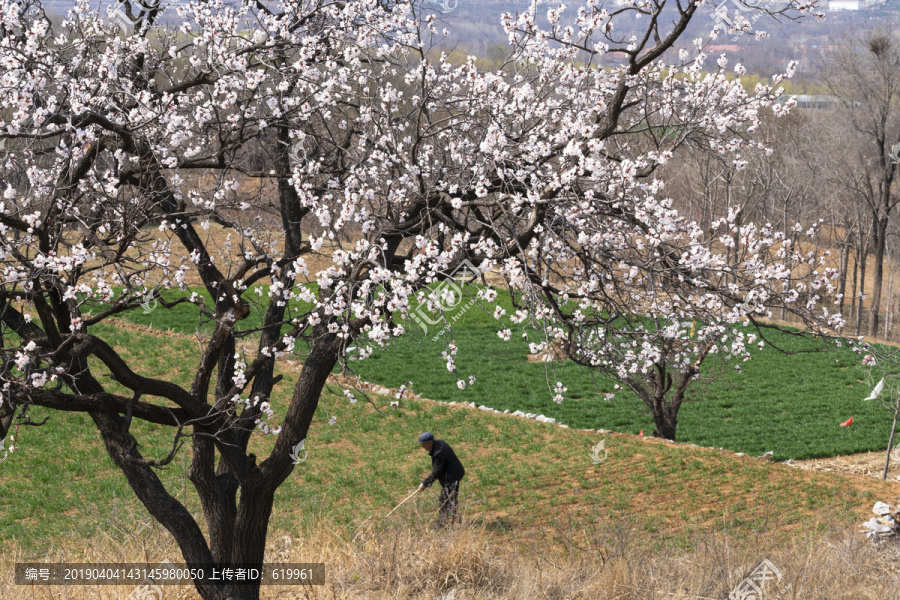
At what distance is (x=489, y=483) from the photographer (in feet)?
33.5

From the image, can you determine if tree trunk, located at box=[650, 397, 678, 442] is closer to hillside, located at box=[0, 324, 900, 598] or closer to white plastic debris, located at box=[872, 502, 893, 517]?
hillside, located at box=[0, 324, 900, 598]

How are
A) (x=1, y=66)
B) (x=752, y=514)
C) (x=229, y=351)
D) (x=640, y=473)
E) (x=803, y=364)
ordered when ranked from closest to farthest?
(x=1, y=66), (x=229, y=351), (x=752, y=514), (x=640, y=473), (x=803, y=364)

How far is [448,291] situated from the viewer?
169 inches

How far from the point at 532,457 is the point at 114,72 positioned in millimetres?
8375

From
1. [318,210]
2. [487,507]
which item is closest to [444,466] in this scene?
[487,507]

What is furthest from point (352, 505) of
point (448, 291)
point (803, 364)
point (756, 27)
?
point (803, 364)

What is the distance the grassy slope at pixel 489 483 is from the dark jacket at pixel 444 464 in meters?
0.52

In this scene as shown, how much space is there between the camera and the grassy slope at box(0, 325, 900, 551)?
29.0 ft

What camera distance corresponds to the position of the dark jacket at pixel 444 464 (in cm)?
808

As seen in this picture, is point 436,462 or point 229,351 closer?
point 229,351

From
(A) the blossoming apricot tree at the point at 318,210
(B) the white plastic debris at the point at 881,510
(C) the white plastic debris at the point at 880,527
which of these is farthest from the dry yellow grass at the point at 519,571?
(B) the white plastic debris at the point at 881,510

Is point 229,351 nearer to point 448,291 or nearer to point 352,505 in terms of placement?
point 448,291

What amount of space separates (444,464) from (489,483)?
2334mm

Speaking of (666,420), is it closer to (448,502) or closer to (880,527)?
(880,527)
